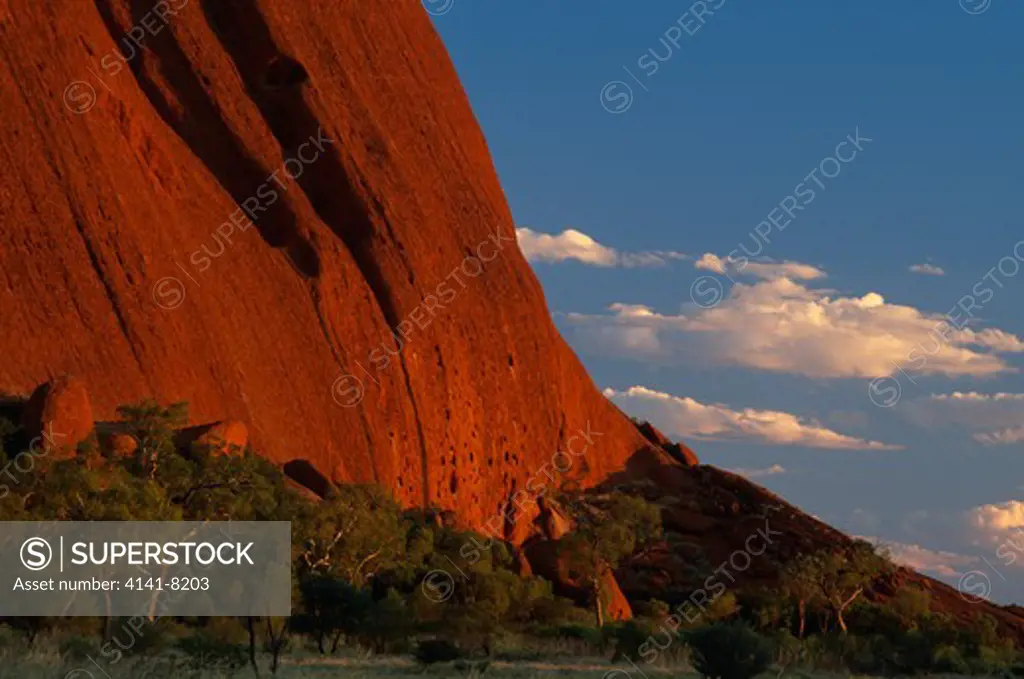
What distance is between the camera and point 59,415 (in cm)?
3728

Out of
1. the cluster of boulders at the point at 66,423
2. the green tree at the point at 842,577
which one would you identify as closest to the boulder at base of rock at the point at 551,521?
the green tree at the point at 842,577

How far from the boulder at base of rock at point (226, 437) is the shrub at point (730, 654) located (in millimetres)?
22333

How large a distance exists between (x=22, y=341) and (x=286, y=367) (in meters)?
11.5

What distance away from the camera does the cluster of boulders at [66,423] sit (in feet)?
121

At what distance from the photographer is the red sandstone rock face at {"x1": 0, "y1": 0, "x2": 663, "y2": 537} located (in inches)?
1766

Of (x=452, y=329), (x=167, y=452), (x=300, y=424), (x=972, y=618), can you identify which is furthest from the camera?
(x=972, y=618)

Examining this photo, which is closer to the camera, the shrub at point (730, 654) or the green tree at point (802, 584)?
the shrub at point (730, 654)

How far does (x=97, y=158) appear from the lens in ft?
154

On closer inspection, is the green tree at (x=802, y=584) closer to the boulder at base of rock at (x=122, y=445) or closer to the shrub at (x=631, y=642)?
the shrub at (x=631, y=642)

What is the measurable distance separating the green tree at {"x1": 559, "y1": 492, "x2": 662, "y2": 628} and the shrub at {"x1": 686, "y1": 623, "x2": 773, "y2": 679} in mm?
26356

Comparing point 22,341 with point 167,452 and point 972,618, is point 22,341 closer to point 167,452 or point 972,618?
point 167,452

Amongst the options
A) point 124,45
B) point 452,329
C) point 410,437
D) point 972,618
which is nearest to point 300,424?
point 410,437

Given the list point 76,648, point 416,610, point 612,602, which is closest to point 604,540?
point 612,602

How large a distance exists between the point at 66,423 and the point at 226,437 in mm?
6312
